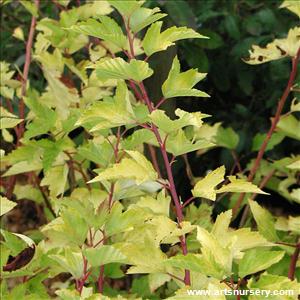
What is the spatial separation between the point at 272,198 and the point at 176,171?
61 cm

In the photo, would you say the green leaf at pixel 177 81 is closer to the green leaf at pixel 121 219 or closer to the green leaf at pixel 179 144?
the green leaf at pixel 179 144

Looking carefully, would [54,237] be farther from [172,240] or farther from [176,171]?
[176,171]

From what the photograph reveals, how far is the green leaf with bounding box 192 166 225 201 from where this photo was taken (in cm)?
88

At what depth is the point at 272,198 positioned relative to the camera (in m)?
2.34

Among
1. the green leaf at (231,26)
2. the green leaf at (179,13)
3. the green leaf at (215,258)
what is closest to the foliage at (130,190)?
the green leaf at (215,258)

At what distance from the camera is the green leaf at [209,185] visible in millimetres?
882

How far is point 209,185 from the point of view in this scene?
35.4 inches

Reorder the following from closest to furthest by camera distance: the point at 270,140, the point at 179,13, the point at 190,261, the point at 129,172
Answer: the point at 190,261 → the point at 129,172 → the point at 270,140 → the point at 179,13

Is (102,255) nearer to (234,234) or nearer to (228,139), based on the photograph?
(234,234)

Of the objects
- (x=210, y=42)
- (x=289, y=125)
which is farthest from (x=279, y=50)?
(x=210, y=42)

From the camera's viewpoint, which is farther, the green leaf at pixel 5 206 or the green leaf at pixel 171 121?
the green leaf at pixel 5 206

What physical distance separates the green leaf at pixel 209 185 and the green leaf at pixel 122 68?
6.8 inches

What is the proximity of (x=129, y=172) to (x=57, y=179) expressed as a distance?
429mm

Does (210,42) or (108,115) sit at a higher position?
(108,115)
